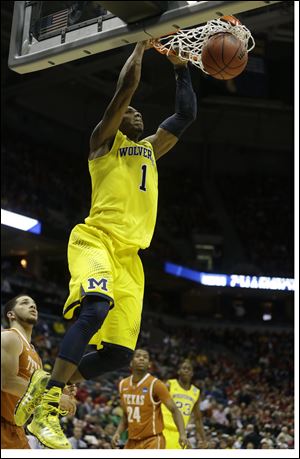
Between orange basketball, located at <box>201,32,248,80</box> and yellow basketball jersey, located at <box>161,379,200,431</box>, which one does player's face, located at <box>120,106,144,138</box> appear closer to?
orange basketball, located at <box>201,32,248,80</box>

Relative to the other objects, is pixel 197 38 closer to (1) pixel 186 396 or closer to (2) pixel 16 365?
(2) pixel 16 365

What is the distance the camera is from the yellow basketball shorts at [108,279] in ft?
13.6

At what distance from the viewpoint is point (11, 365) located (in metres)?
4.98

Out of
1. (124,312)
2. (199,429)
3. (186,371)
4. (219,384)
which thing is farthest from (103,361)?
(219,384)

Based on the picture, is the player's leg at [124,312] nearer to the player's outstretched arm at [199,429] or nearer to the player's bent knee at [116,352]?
the player's bent knee at [116,352]

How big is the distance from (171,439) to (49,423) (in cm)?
566

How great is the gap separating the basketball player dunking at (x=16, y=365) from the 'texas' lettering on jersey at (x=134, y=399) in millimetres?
→ 3110

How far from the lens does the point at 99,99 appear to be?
24828mm

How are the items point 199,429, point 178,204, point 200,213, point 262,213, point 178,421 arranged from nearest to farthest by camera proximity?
point 178,421
point 199,429
point 178,204
point 200,213
point 262,213

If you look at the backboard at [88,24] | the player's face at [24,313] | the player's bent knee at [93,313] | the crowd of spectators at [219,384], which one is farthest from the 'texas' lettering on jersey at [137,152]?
the crowd of spectators at [219,384]

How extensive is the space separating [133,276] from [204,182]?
23884mm

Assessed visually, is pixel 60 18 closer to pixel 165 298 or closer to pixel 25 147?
pixel 25 147

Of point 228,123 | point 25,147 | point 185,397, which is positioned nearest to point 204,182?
point 228,123

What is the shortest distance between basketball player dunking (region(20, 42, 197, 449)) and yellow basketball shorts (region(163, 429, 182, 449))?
16.8 ft
